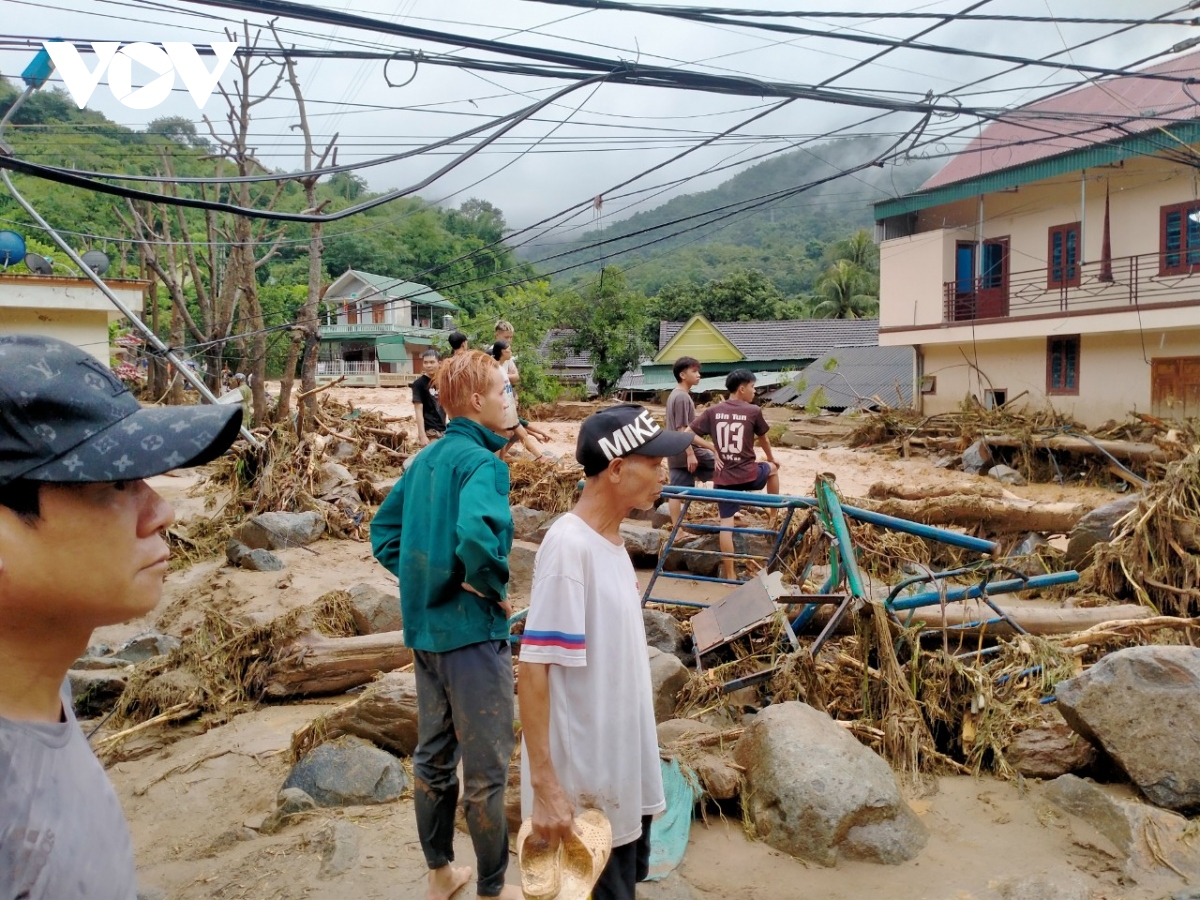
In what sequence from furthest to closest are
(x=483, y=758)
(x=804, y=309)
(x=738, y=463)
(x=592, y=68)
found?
(x=804, y=309) < (x=738, y=463) < (x=592, y=68) < (x=483, y=758)

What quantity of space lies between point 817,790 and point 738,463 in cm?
419

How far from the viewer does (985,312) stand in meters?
21.4

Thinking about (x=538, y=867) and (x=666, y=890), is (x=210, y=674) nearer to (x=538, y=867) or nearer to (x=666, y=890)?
(x=666, y=890)

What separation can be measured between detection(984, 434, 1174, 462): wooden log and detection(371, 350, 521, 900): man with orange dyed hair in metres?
12.9

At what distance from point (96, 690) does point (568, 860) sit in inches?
197

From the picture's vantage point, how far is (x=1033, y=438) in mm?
15992

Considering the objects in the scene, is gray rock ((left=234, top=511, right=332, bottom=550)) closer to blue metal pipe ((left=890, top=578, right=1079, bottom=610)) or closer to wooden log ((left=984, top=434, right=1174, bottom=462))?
blue metal pipe ((left=890, top=578, right=1079, bottom=610))

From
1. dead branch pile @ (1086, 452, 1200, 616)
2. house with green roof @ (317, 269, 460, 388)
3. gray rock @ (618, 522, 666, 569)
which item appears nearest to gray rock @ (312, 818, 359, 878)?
gray rock @ (618, 522, 666, 569)

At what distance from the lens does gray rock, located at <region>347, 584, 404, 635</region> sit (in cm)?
649

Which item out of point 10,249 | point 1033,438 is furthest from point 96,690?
point 1033,438

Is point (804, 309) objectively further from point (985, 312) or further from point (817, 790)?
point (817, 790)

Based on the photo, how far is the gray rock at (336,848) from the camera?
3.45 meters

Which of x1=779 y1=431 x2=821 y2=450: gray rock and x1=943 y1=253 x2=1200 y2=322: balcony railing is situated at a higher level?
x1=943 y1=253 x2=1200 y2=322: balcony railing

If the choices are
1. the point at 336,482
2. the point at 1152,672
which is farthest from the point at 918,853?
the point at 336,482
